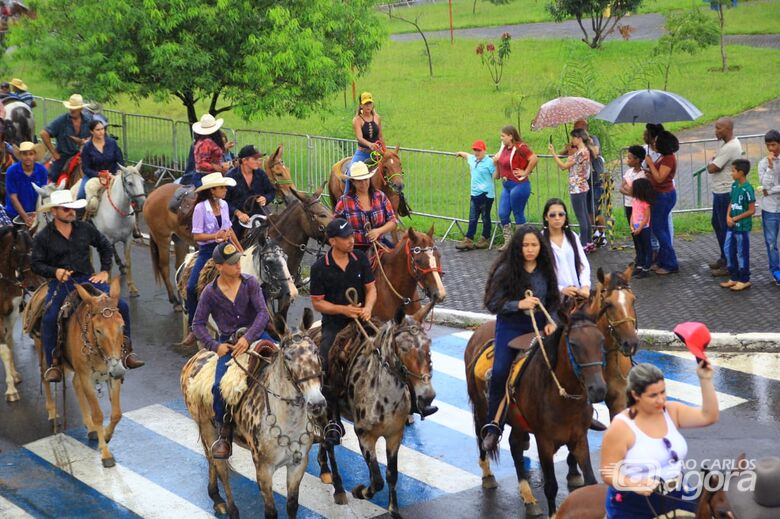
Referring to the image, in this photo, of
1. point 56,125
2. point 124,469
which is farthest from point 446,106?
point 124,469

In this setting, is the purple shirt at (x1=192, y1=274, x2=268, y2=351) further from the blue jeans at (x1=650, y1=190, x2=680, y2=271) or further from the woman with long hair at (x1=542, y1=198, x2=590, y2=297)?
the blue jeans at (x1=650, y1=190, x2=680, y2=271)

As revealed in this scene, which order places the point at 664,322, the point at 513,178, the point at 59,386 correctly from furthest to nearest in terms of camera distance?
the point at 513,178 → the point at 664,322 → the point at 59,386

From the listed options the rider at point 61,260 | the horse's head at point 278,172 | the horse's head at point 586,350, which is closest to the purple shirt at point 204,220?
the rider at point 61,260

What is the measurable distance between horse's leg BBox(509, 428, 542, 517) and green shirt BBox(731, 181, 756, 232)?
745cm

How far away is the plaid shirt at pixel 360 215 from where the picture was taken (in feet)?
44.4

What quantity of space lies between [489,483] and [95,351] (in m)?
4.42

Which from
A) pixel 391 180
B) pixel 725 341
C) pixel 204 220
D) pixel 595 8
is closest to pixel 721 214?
pixel 725 341

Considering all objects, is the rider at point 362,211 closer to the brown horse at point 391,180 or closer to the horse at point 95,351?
the horse at point 95,351

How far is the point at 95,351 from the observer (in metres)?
12.3

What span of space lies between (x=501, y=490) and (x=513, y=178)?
895 cm

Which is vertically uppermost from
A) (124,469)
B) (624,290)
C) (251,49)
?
(251,49)

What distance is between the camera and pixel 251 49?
23703mm

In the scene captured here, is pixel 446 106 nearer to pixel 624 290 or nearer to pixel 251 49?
pixel 251 49

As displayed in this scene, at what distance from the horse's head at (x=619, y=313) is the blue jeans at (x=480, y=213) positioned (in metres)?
9.11
